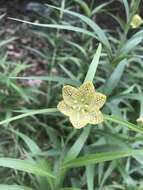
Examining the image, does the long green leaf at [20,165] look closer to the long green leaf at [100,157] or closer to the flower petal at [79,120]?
the long green leaf at [100,157]

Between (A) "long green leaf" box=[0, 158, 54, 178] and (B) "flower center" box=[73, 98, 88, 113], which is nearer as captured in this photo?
(A) "long green leaf" box=[0, 158, 54, 178]

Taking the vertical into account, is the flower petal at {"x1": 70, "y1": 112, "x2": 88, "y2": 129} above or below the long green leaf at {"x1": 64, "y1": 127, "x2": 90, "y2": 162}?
above

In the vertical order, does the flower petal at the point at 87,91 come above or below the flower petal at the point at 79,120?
above

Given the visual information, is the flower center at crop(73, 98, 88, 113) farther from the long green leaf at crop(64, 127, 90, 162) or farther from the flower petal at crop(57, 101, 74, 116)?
the long green leaf at crop(64, 127, 90, 162)

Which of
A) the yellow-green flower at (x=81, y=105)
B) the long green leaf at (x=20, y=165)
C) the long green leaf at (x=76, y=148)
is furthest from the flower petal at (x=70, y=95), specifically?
the long green leaf at (x=20, y=165)

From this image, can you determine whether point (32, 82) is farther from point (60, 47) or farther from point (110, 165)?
point (110, 165)

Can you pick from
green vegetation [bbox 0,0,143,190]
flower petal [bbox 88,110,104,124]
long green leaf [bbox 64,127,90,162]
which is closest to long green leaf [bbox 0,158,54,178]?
green vegetation [bbox 0,0,143,190]

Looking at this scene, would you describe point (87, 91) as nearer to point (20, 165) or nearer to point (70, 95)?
point (70, 95)
